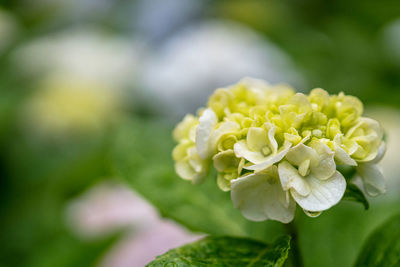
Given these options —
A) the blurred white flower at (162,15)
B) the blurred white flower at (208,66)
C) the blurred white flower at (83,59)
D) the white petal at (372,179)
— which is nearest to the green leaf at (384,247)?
the white petal at (372,179)

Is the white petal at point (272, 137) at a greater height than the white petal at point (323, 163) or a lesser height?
greater

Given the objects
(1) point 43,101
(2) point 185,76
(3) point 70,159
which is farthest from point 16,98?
(2) point 185,76

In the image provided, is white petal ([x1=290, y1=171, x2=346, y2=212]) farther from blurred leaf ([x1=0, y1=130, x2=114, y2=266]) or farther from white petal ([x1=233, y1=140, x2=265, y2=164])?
blurred leaf ([x1=0, y1=130, x2=114, y2=266])

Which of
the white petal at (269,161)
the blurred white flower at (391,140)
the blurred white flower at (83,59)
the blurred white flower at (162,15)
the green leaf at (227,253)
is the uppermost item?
the blurred white flower at (162,15)

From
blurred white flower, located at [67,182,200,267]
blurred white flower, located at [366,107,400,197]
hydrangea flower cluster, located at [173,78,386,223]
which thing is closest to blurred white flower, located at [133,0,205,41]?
blurred white flower, located at [366,107,400,197]

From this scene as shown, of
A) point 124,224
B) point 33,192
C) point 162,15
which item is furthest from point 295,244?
point 162,15

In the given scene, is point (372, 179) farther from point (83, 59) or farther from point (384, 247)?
point (83, 59)

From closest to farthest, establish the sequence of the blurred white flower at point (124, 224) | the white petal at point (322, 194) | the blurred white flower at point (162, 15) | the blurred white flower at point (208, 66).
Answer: the white petal at point (322, 194), the blurred white flower at point (124, 224), the blurred white flower at point (208, 66), the blurred white flower at point (162, 15)

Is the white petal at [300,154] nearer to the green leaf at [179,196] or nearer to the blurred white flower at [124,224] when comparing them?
the green leaf at [179,196]
